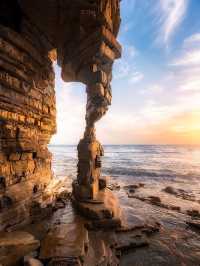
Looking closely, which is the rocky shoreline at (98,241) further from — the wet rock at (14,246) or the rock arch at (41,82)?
the rock arch at (41,82)

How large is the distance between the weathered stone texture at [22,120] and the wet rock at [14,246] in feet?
1.66

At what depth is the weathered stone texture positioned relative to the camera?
478cm

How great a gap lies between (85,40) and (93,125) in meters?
3.72

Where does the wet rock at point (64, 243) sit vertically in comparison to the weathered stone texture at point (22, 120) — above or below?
below

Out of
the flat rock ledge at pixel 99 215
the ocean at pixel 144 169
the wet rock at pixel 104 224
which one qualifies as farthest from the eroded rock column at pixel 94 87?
the ocean at pixel 144 169

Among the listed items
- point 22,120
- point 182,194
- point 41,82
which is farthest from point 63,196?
point 182,194

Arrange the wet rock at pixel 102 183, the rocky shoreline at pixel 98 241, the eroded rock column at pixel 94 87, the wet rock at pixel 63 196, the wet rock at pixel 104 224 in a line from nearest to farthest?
1. the rocky shoreline at pixel 98 241
2. the wet rock at pixel 104 224
3. the eroded rock column at pixel 94 87
4. the wet rock at pixel 63 196
5. the wet rock at pixel 102 183

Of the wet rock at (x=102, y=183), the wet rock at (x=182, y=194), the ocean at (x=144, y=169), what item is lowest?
the ocean at (x=144, y=169)

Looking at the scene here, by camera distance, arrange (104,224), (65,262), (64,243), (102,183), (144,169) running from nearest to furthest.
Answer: (65,262) → (64,243) → (104,224) → (102,183) → (144,169)

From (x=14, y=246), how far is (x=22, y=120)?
3.66m

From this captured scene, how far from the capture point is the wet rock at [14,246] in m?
3.48


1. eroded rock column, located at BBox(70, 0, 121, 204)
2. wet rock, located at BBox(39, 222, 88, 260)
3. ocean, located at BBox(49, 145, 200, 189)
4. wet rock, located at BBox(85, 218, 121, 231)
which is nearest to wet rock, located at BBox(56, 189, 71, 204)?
eroded rock column, located at BBox(70, 0, 121, 204)

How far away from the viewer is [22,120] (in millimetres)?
5473

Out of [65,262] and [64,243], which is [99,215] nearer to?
[64,243]
